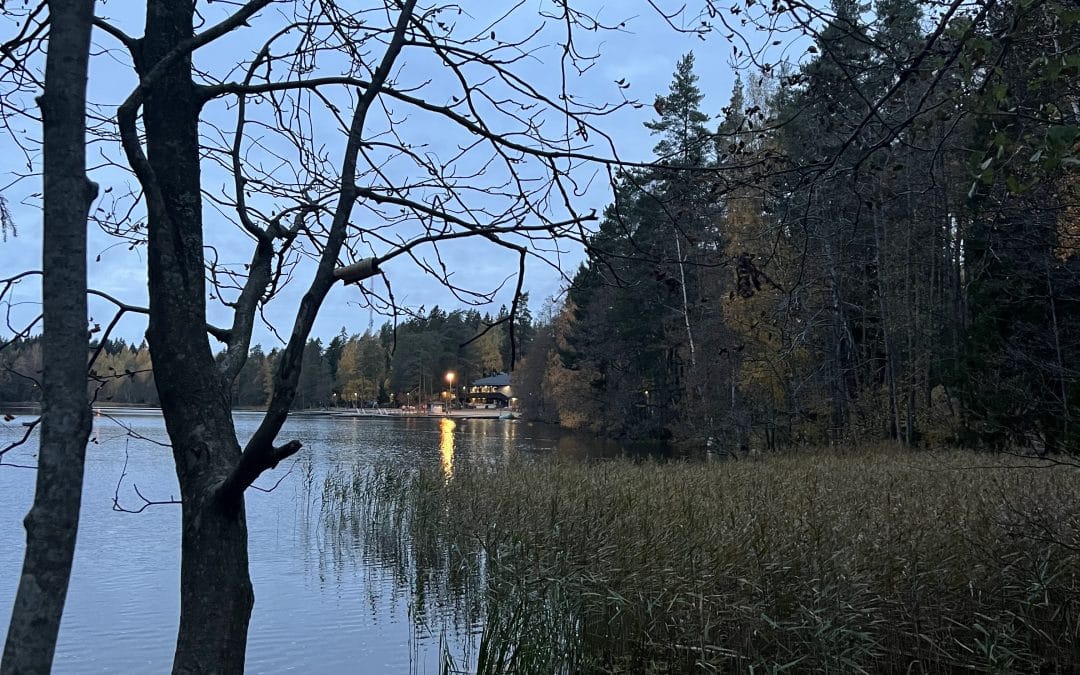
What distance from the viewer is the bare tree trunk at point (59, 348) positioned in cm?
160

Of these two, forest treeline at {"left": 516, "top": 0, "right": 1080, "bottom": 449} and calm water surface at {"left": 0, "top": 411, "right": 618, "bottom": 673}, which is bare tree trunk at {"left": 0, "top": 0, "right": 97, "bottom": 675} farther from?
calm water surface at {"left": 0, "top": 411, "right": 618, "bottom": 673}

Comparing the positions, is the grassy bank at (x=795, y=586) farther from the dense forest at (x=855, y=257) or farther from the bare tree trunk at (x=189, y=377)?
the bare tree trunk at (x=189, y=377)

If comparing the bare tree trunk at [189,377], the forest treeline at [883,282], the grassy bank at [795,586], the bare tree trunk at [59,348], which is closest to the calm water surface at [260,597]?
the grassy bank at [795,586]

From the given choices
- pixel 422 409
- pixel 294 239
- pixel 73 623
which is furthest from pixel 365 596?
pixel 422 409

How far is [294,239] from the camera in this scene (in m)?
2.89

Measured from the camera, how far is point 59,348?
1.65 meters

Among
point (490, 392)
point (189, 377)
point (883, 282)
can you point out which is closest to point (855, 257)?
point (883, 282)

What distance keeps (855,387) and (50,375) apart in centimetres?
2614

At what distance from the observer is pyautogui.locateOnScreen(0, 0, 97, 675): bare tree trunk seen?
1600 millimetres

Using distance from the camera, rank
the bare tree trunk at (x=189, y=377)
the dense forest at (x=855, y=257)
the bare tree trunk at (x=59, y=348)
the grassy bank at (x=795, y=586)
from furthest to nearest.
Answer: the grassy bank at (x=795, y=586)
the dense forest at (x=855, y=257)
the bare tree trunk at (x=189, y=377)
the bare tree trunk at (x=59, y=348)

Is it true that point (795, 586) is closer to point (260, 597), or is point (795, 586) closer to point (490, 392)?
point (260, 597)

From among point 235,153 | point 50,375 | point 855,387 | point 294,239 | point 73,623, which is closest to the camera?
point 50,375

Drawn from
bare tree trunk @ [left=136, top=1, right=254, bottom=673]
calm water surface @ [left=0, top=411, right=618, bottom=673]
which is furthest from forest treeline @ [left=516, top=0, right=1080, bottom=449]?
calm water surface @ [left=0, top=411, right=618, bottom=673]

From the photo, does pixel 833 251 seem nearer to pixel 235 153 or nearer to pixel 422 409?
pixel 235 153
